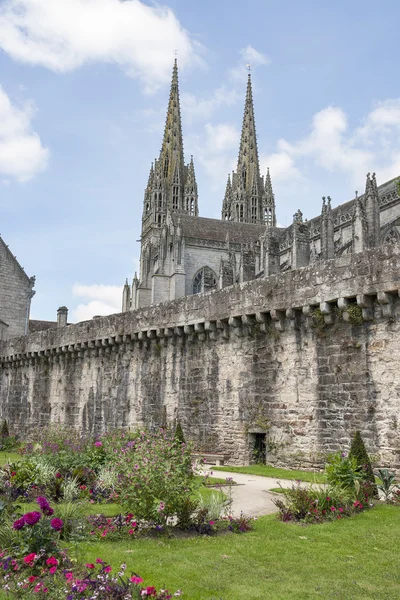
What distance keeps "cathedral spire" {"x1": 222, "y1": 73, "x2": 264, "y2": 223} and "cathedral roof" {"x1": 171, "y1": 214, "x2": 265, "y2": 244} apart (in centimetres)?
2096

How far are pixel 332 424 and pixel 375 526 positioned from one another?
17.3 feet

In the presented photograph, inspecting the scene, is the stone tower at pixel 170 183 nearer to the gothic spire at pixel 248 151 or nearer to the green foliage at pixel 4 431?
the gothic spire at pixel 248 151

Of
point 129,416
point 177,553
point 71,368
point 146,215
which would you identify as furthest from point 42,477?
point 146,215

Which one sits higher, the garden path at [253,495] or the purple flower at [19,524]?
the purple flower at [19,524]

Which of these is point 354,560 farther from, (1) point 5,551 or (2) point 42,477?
(2) point 42,477

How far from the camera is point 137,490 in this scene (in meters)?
7.99

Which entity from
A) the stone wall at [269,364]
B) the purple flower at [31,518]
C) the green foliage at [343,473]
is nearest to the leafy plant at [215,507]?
the green foliage at [343,473]

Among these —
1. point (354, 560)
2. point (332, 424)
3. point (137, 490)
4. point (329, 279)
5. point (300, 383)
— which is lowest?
point (354, 560)

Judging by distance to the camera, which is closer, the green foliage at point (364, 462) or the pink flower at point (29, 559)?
the pink flower at point (29, 559)

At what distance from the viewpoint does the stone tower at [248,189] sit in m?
91.2

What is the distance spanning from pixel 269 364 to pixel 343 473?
5589 mm

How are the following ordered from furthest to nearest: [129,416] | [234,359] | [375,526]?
1. [129,416]
2. [234,359]
3. [375,526]

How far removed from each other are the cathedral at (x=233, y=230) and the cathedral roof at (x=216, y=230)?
5.0 inches

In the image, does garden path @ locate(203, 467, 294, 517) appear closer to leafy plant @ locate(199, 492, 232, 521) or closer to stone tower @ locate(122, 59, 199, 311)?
leafy plant @ locate(199, 492, 232, 521)
